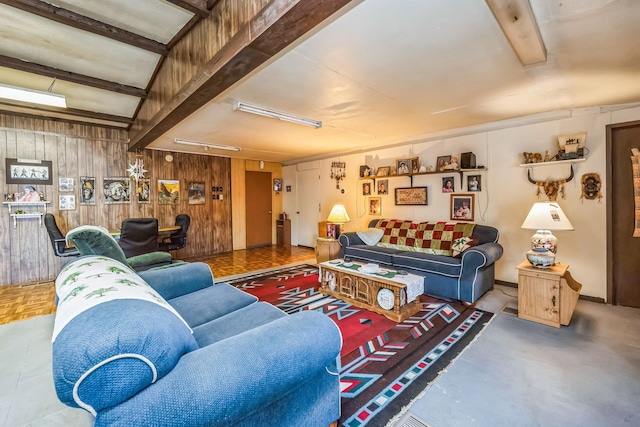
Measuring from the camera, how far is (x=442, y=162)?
447 cm

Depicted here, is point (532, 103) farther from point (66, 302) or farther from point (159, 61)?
point (66, 302)

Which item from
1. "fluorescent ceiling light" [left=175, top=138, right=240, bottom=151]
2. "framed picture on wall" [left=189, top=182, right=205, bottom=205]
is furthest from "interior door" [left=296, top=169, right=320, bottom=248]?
"framed picture on wall" [left=189, top=182, right=205, bottom=205]

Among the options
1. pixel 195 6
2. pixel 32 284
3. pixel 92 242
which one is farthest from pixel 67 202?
pixel 195 6

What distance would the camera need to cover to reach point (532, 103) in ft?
10.5

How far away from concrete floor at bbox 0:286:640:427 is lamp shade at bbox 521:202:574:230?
97cm

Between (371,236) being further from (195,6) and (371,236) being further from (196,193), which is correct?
(196,193)

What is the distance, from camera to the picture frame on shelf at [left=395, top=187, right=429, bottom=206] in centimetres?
475

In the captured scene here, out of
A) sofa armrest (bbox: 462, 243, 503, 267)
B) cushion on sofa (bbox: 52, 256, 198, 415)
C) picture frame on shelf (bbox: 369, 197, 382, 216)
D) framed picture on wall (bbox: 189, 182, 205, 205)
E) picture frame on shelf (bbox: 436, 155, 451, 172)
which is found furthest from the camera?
framed picture on wall (bbox: 189, 182, 205, 205)

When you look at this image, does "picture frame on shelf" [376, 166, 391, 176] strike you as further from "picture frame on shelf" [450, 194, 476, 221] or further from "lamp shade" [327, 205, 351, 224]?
"picture frame on shelf" [450, 194, 476, 221]

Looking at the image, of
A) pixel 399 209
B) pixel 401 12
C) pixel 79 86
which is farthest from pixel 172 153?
pixel 401 12

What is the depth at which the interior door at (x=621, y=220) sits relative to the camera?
3.10 m

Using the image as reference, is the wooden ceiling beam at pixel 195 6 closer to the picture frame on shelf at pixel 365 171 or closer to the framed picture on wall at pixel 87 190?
the picture frame on shelf at pixel 365 171

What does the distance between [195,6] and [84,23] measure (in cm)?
96

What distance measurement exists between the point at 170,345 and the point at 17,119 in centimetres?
562
